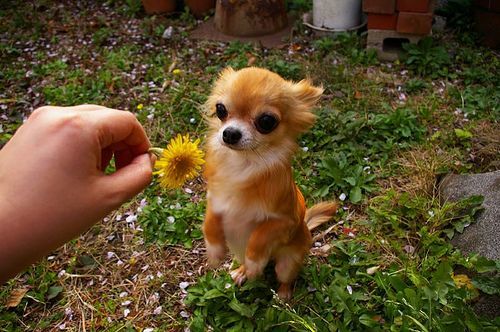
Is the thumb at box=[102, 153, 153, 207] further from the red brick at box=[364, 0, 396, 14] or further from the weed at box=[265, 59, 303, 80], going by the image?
the red brick at box=[364, 0, 396, 14]

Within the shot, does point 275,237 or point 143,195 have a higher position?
point 275,237

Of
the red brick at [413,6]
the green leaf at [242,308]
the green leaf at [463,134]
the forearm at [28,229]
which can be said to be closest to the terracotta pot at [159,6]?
the red brick at [413,6]

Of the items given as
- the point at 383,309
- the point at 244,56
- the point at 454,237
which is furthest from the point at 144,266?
the point at 244,56

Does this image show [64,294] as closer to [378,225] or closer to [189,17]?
[378,225]

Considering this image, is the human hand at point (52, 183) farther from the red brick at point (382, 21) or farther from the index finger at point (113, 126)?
the red brick at point (382, 21)

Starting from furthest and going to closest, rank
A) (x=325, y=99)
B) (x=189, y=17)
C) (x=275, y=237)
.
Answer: (x=189, y=17), (x=325, y=99), (x=275, y=237)

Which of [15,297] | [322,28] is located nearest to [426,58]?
[322,28]

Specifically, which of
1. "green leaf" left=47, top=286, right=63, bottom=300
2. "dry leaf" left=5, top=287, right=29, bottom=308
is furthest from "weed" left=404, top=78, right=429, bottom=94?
"dry leaf" left=5, top=287, right=29, bottom=308
